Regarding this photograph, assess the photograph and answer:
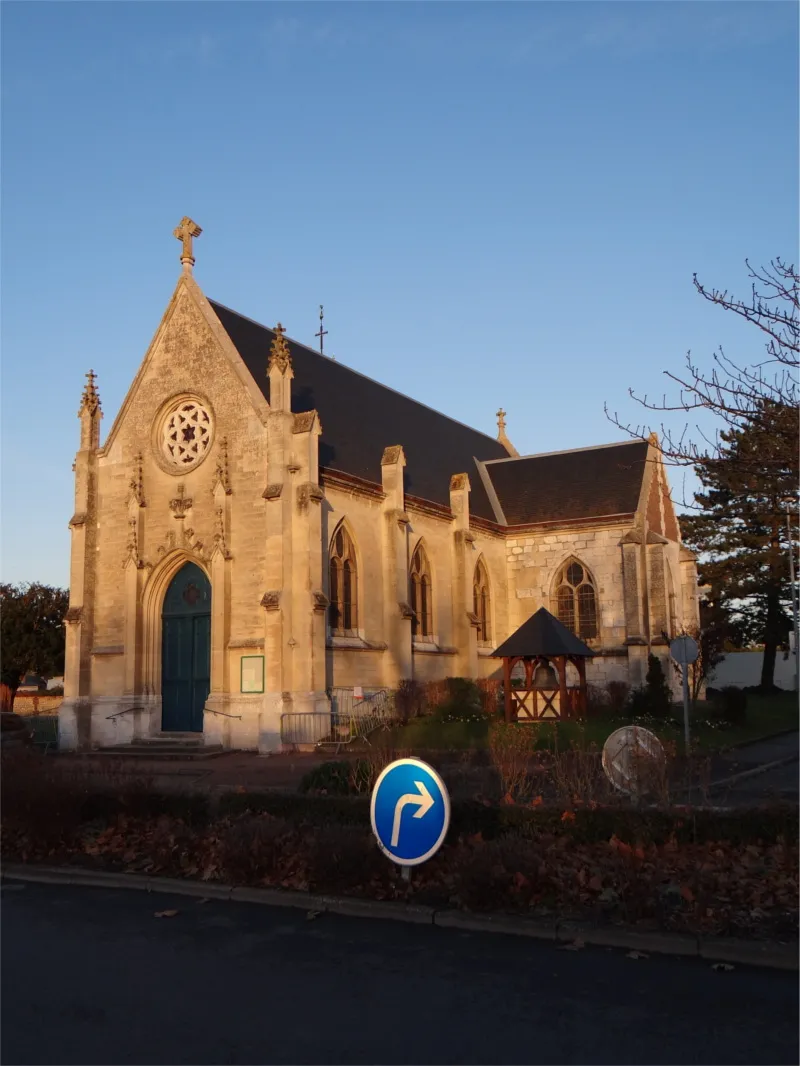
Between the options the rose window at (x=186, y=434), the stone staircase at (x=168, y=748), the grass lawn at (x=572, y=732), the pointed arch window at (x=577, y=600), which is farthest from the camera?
the pointed arch window at (x=577, y=600)

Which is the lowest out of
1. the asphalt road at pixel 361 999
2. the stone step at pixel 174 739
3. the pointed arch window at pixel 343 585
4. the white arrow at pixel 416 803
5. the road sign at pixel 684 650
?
the asphalt road at pixel 361 999

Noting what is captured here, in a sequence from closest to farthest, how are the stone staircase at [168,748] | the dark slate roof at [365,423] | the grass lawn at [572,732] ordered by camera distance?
the grass lawn at [572,732] < the stone staircase at [168,748] < the dark slate roof at [365,423]

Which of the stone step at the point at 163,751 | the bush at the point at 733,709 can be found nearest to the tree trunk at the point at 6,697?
the stone step at the point at 163,751

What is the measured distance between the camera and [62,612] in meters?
44.0

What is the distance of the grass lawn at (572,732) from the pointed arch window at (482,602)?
816 cm

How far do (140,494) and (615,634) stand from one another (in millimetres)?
16630

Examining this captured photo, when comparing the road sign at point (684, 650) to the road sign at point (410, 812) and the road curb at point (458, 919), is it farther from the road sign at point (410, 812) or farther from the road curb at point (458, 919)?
the road curb at point (458, 919)

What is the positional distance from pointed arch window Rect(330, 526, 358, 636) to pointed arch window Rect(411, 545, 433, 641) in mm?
3404

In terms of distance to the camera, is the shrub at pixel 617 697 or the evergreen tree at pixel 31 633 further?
the evergreen tree at pixel 31 633

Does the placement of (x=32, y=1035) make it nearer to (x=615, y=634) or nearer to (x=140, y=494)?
(x=140, y=494)

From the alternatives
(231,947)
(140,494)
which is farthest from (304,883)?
(140,494)

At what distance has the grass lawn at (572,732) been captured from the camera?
21572 millimetres

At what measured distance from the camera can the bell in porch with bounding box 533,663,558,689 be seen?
85.3 feet

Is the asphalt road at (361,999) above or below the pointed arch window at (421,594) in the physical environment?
below
